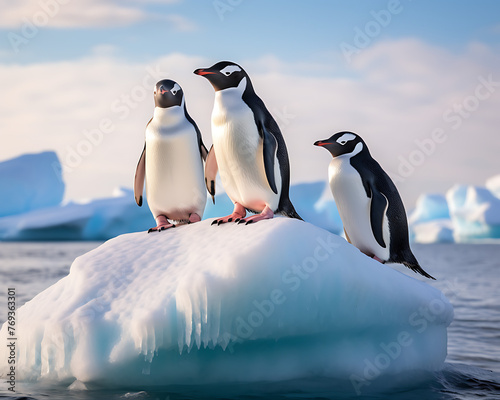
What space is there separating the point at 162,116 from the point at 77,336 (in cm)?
154

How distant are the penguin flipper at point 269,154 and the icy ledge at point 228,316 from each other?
24 centimetres

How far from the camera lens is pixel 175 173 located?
3.98m

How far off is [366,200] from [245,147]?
3.34 feet

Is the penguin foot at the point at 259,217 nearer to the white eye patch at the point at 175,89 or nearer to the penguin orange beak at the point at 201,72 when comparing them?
the penguin orange beak at the point at 201,72

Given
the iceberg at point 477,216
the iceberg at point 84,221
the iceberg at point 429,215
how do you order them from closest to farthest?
the iceberg at point 84,221, the iceberg at point 477,216, the iceberg at point 429,215

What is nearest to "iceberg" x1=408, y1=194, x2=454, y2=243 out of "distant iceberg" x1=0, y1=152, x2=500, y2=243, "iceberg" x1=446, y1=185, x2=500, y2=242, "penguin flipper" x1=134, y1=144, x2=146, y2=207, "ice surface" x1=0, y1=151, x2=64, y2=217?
"iceberg" x1=446, y1=185, x2=500, y2=242

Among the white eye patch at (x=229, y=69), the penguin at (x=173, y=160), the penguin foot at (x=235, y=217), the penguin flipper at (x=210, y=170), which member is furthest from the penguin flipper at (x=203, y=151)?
the white eye patch at (x=229, y=69)

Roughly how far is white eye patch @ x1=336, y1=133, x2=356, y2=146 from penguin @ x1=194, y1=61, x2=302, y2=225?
586 millimetres

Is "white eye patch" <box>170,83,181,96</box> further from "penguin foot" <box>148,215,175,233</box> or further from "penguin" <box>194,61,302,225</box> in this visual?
"penguin foot" <box>148,215,175,233</box>

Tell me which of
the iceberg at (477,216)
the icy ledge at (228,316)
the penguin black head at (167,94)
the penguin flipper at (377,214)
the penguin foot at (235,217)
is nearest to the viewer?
the icy ledge at (228,316)

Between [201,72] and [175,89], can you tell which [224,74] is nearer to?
[201,72]

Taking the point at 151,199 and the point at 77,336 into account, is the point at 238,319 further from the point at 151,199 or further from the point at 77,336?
the point at 151,199

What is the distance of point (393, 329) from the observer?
11.4 feet

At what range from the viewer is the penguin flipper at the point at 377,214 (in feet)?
13.3
